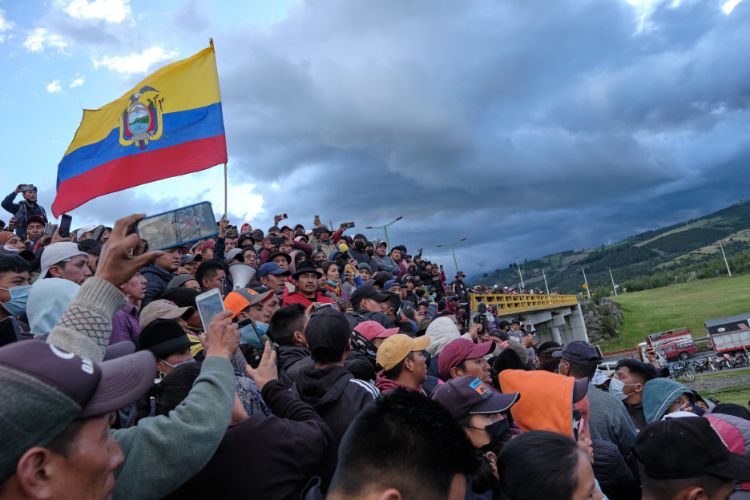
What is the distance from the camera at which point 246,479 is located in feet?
7.21

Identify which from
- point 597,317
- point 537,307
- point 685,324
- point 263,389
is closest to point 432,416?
point 263,389

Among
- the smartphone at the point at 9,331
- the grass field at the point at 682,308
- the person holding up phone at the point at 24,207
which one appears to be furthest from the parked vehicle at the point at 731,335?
the smartphone at the point at 9,331

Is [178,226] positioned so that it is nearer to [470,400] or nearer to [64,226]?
[470,400]

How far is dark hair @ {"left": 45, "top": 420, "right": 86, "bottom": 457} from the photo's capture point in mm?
1378

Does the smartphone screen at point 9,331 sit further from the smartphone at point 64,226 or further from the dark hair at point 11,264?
the smartphone at point 64,226

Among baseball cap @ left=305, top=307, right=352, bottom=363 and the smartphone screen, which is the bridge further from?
the smartphone screen

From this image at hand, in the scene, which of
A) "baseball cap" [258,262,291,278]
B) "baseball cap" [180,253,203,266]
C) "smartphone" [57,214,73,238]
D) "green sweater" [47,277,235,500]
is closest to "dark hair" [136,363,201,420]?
"green sweater" [47,277,235,500]

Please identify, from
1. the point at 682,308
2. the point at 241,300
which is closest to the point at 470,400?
the point at 241,300

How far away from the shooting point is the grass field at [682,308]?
64.0 m

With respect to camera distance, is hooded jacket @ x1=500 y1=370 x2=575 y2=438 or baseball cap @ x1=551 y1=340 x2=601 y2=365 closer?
hooded jacket @ x1=500 y1=370 x2=575 y2=438

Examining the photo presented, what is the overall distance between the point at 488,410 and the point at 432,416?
1.65 metres

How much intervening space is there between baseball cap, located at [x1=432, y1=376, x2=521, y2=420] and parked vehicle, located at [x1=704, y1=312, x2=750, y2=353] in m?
44.3

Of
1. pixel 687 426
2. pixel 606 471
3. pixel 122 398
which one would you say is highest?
pixel 122 398

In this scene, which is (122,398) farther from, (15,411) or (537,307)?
(537,307)
